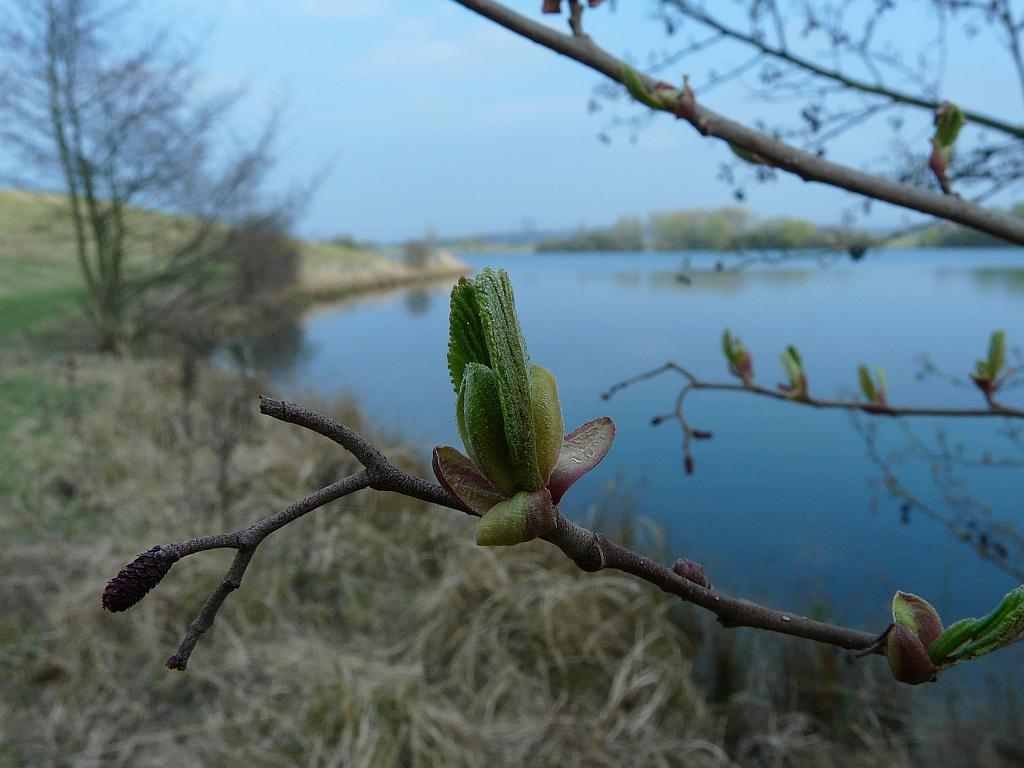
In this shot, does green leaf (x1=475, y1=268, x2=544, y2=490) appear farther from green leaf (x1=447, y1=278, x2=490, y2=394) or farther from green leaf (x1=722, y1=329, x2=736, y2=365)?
green leaf (x1=722, y1=329, x2=736, y2=365)

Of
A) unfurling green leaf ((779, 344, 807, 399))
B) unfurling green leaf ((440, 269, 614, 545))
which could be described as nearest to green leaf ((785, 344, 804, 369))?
unfurling green leaf ((779, 344, 807, 399))

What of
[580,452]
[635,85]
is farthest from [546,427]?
[635,85]

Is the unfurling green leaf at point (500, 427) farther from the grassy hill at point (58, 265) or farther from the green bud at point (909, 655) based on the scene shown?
the grassy hill at point (58, 265)

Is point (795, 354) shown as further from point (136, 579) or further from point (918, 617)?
point (136, 579)

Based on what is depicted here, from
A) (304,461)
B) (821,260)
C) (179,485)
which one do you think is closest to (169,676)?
(179,485)

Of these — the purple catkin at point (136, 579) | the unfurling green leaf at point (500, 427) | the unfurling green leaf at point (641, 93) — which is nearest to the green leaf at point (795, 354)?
the unfurling green leaf at point (641, 93)

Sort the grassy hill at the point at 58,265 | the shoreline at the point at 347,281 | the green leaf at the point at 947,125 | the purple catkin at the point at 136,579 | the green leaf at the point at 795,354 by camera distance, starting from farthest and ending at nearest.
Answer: the shoreline at the point at 347,281 < the grassy hill at the point at 58,265 < the green leaf at the point at 795,354 < the green leaf at the point at 947,125 < the purple catkin at the point at 136,579
